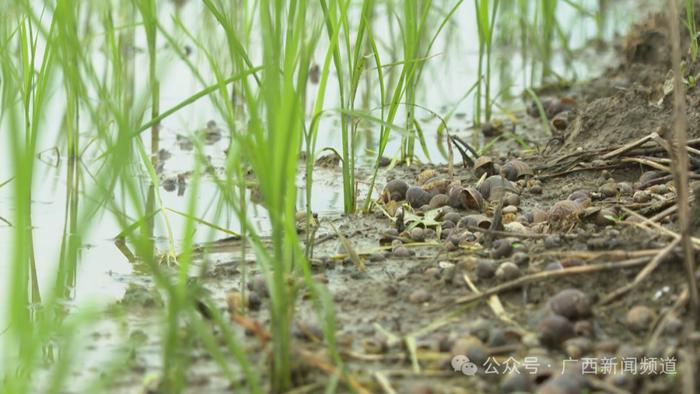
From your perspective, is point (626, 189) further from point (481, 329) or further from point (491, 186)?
point (481, 329)

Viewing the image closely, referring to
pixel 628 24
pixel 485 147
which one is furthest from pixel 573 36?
pixel 485 147

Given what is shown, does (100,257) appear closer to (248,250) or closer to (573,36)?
(248,250)

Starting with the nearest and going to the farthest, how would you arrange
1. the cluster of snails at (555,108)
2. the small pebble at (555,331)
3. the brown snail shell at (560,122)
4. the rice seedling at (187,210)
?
the rice seedling at (187,210) → the small pebble at (555,331) → the brown snail shell at (560,122) → the cluster of snails at (555,108)

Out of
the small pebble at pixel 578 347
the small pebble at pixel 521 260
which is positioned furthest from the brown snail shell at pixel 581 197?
the small pebble at pixel 578 347

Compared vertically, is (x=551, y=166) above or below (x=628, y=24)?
below

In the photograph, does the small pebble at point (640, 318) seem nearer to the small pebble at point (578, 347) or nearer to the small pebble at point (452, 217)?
the small pebble at point (578, 347)
